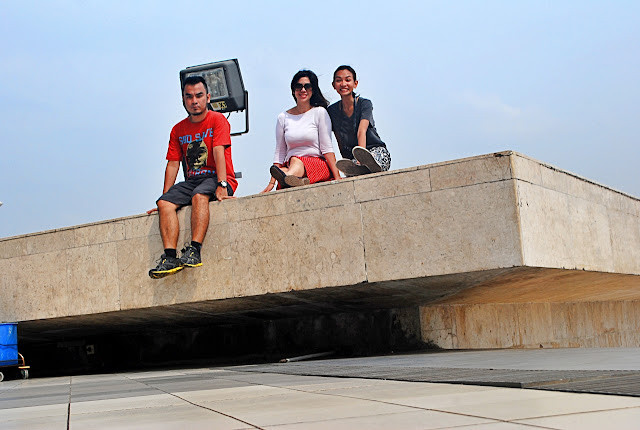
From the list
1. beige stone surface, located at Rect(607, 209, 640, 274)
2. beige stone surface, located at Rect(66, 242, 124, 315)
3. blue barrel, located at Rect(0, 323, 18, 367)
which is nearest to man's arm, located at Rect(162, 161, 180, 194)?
beige stone surface, located at Rect(66, 242, 124, 315)

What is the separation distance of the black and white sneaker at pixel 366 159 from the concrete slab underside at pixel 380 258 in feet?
1.21

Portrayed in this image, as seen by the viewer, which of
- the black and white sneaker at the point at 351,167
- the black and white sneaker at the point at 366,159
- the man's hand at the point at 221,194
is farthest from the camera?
the man's hand at the point at 221,194

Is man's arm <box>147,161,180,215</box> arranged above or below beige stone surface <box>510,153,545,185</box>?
above


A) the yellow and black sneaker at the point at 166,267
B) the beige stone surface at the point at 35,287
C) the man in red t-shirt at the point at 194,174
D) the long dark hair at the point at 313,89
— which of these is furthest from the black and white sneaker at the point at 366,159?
the beige stone surface at the point at 35,287

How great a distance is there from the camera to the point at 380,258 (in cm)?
770

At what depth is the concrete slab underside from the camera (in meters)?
7.34

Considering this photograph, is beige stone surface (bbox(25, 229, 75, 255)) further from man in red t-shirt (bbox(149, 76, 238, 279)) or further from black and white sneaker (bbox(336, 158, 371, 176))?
black and white sneaker (bbox(336, 158, 371, 176))

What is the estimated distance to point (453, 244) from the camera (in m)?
7.40

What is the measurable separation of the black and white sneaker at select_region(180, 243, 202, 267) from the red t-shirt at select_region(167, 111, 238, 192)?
0.92 meters

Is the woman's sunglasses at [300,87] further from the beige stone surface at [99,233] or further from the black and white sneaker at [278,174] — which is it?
the beige stone surface at [99,233]

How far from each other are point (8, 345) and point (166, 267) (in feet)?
8.25

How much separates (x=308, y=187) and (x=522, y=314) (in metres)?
3.69

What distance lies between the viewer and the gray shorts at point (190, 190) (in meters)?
8.64

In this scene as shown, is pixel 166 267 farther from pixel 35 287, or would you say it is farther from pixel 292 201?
pixel 35 287
